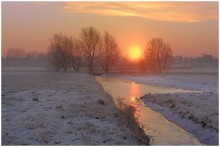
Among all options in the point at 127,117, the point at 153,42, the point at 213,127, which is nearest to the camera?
the point at 213,127

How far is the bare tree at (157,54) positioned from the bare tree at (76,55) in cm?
2905

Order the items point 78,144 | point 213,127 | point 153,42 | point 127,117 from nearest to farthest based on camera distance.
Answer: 1. point 78,144
2. point 213,127
3. point 127,117
4. point 153,42

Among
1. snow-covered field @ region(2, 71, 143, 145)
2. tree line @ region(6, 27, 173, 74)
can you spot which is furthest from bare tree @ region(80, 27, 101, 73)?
snow-covered field @ region(2, 71, 143, 145)

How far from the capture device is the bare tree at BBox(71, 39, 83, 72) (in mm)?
110688

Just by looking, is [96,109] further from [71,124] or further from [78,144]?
[78,144]

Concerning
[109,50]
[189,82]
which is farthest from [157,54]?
[189,82]

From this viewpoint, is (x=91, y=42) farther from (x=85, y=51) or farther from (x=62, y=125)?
(x=62, y=125)

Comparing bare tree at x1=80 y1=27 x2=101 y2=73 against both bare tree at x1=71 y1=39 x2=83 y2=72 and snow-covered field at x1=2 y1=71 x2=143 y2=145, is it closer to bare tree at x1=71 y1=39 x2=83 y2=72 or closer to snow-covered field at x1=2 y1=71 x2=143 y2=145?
bare tree at x1=71 y1=39 x2=83 y2=72

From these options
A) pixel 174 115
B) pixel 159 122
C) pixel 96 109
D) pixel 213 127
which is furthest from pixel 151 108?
pixel 213 127

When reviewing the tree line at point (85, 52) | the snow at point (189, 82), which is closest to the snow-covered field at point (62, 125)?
the snow at point (189, 82)

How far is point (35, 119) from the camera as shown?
53.7ft

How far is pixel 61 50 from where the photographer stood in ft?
367

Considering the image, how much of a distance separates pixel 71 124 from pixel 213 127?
269 inches

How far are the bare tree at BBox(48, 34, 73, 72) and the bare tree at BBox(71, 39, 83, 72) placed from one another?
1.28 meters
